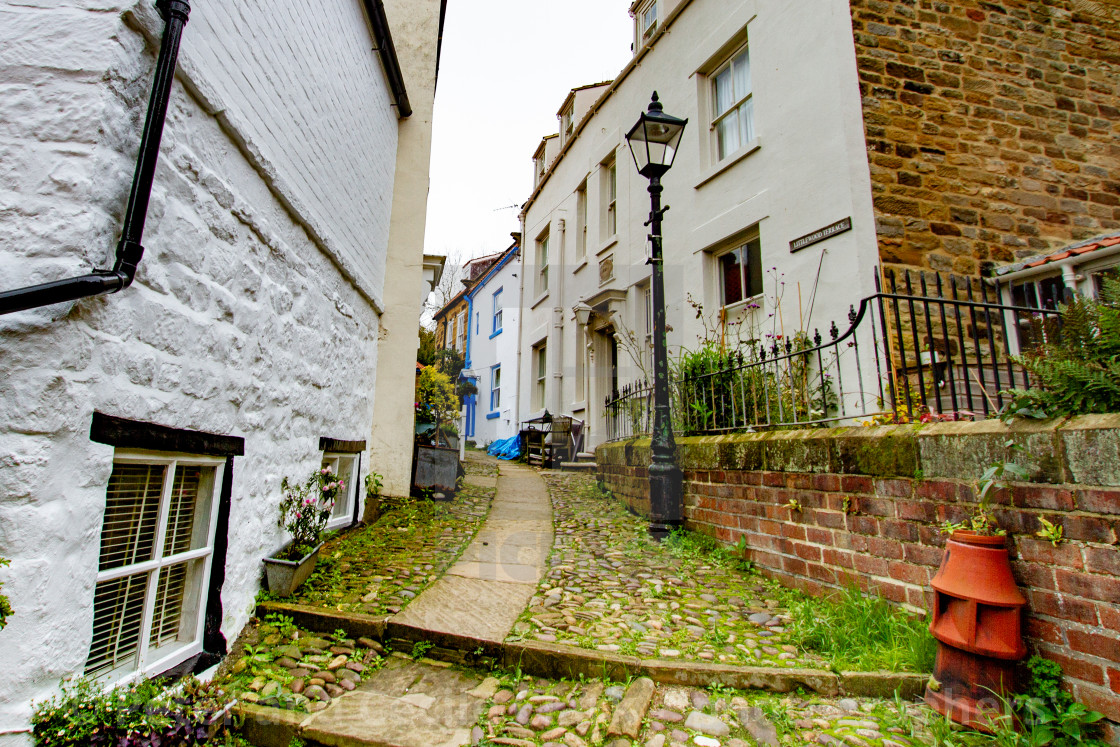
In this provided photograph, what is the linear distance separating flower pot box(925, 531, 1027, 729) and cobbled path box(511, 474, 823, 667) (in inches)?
23.8

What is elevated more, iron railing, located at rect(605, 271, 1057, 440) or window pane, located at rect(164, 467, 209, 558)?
iron railing, located at rect(605, 271, 1057, 440)

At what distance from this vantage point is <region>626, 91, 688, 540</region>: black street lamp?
5.28 metres

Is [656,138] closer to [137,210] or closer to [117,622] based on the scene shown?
[137,210]

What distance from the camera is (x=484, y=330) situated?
20.8 m

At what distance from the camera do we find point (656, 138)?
18.3ft

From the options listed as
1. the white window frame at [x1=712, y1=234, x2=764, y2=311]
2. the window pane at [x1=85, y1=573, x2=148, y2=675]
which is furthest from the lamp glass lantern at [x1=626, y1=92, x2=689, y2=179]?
the window pane at [x1=85, y1=573, x2=148, y2=675]

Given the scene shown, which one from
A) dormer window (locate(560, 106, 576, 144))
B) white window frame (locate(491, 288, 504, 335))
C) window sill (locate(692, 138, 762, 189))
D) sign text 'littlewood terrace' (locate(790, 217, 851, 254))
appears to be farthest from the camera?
white window frame (locate(491, 288, 504, 335))

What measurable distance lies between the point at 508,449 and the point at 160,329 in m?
12.2

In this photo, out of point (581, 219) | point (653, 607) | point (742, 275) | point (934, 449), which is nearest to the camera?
point (934, 449)

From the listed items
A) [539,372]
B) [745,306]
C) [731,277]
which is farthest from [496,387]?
[745,306]

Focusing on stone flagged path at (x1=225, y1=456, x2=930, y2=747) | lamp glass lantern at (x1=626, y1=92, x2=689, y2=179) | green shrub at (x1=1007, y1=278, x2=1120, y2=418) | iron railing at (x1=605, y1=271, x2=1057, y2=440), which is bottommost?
stone flagged path at (x1=225, y1=456, x2=930, y2=747)

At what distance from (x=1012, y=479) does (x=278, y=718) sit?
3415 mm

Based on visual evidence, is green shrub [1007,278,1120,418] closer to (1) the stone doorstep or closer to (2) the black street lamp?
(1) the stone doorstep

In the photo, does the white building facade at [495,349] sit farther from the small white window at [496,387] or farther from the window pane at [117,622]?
the window pane at [117,622]
